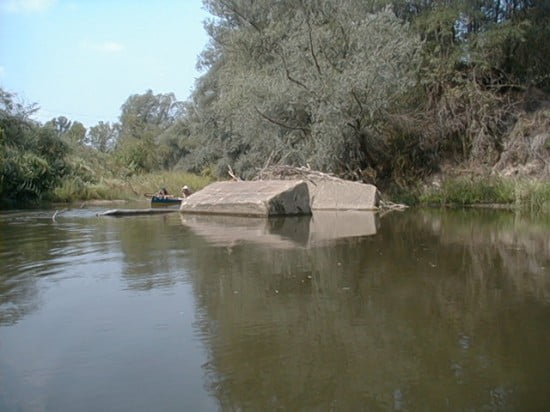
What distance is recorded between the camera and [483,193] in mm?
23656

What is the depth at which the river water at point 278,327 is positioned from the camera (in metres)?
4.53

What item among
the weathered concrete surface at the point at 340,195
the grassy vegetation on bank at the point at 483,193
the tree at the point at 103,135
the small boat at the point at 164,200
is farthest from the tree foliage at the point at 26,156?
the tree at the point at 103,135

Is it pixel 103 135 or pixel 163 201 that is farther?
pixel 103 135

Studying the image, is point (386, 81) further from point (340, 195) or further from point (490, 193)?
point (490, 193)

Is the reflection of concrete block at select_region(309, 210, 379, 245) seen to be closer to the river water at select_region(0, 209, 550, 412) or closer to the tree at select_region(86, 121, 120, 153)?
the river water at select_region(0, 209, 550, 412)

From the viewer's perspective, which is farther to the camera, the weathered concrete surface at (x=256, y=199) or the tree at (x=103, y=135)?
the tree at (x=103, y=135)

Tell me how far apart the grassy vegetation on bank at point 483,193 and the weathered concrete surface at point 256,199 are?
19.7 ft

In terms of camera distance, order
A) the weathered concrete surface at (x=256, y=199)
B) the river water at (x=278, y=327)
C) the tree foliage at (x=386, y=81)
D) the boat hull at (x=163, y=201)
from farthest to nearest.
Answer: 1. the boat hull at (x=163, y=201)
2. the tree foliage at (x=386, y=81)
3. the weathered concrete surface at (x=256, y=199)
4. the river water at (x=278, y=327)

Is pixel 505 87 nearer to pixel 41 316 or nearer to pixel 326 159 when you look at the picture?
pixel 326 159

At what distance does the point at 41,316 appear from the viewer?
6883 millimetres

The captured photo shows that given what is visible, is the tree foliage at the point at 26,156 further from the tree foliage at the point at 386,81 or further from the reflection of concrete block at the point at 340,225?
the reflection of concrete block at the point at 340,225

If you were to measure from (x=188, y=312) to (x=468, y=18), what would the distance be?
891 inches

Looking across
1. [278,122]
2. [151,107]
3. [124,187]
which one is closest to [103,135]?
[151,107]

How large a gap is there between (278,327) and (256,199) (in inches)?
544
